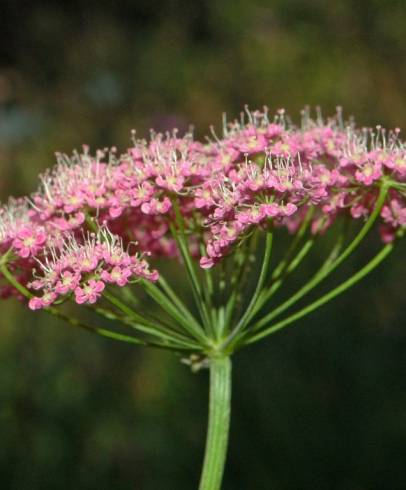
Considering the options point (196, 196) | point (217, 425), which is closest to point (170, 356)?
point (217, 425)

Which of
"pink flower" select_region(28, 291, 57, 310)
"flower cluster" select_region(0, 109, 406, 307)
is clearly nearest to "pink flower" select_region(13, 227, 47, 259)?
"flower cluster" select_region(0, 109, 406, 307)

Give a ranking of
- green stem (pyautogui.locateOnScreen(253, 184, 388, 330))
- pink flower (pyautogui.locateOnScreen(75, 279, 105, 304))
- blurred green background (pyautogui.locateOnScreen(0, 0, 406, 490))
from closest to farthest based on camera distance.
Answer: pink flower (pyautogui.locateOnScreen(75, 279, 105, 304)) < green stem (pyautogui.locateOnScreen(253, 184, 388, 330)) < blurred green background (pyautogui.locateOnScreen(0, 0, 406, 490))

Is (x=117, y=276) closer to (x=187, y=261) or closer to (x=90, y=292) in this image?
(x=90, y=292)

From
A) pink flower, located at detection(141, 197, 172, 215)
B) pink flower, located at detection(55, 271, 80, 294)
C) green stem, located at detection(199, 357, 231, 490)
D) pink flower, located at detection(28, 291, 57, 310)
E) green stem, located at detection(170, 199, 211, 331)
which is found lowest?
green stem, located at detection(199, 357, 231, 490)

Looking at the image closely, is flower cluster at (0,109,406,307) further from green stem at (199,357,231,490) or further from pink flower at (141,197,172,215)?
green stem at (199,357,231,490)

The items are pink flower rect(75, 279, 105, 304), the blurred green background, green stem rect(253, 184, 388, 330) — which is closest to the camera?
pink flower rect(75, 279, 105, 304)

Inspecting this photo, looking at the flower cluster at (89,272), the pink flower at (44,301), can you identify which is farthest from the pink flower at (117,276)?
the pink flower at (44,301)

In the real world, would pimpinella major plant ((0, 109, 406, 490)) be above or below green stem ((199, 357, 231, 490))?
above

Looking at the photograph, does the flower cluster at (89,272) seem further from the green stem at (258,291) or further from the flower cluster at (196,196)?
the green stem at (258,291)
